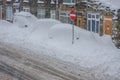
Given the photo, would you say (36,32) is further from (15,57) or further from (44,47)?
(15,57)

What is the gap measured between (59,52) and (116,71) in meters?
6.57

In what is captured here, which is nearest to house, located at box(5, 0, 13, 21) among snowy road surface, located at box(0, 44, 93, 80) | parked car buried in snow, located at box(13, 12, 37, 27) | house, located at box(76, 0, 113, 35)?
parked car buried in snow, located at box(13, 12, 37, 27)

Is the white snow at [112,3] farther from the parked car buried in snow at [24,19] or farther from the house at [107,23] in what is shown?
the parked car buried in snow at [24,19]

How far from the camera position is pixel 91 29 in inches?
1346

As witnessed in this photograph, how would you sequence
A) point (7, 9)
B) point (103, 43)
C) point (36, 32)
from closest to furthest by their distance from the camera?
1. point (103, 43)
2. point (36, 32)
3. point (7, 9)

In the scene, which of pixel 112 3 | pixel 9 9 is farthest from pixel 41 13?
pixel 112 3

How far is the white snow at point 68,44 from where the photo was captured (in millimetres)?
24047

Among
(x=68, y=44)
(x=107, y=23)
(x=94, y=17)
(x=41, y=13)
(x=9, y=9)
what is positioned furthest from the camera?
(x=9, y=9)

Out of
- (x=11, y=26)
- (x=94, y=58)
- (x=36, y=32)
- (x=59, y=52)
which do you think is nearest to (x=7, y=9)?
(x=11, y=26)

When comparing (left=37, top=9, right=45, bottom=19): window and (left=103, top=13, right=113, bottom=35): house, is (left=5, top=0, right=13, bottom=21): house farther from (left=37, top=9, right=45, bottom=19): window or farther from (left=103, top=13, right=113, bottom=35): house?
(left=103, top=13, right=113, bottom=35): house

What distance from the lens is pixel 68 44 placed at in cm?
2917

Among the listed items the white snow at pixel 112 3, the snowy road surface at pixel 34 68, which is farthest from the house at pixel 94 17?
the snowy road surface at pixel 34 68

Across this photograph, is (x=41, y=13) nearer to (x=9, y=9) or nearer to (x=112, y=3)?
(x=9, y=9)

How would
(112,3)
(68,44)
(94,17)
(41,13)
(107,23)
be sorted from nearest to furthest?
(68,44), (112,3), (107,23), (94,17), (41,13)
